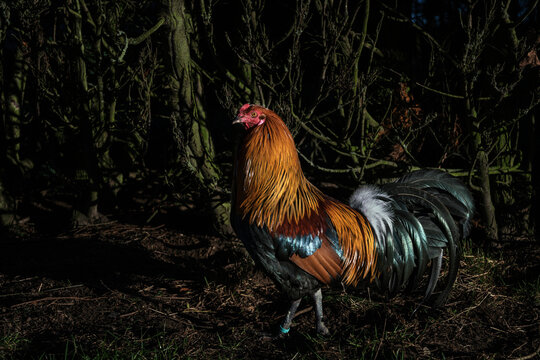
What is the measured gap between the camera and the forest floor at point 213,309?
3021mm

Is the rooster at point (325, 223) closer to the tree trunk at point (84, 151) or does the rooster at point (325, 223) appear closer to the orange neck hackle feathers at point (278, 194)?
the orange neck hackle feathers at point (278, 194)

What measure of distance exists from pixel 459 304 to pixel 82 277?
334 cm

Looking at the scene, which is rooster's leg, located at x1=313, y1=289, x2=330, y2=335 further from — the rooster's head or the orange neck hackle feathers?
the rooster's head

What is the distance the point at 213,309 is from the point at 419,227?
5.96 ft

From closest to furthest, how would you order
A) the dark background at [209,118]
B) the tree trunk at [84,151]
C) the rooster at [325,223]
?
the rooster at [325,223]
the dark background at [209,118]
the tree trunk at [84,151]

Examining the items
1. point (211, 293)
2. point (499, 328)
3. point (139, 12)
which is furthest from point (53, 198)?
point (499, 328)

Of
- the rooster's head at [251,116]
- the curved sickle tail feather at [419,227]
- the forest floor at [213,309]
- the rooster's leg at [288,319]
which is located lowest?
the forest floor at [213,309]

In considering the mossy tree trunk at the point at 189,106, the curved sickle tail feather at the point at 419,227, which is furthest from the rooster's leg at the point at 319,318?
the mossy tree trunk at the point at 189,106

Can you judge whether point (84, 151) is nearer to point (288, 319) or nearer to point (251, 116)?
point (251, 116)

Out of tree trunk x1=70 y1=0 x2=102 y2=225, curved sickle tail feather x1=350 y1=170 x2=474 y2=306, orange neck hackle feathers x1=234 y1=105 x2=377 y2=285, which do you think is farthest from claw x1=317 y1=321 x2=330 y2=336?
tree trunk x1=70 y1=0 x2=102 y2=225

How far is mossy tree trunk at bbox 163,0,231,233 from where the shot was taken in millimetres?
3859

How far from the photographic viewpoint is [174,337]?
316 cm

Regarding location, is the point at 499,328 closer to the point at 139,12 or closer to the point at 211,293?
the point at 211,293

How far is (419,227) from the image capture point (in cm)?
307
